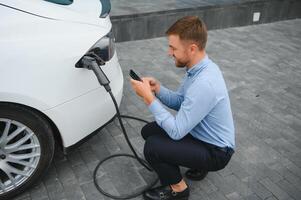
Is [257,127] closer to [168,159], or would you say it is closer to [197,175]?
[197,175]

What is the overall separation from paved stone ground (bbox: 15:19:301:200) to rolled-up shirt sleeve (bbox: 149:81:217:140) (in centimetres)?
73

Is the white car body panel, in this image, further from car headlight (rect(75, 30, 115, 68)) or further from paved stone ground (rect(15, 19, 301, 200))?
paved stone ground (rect(15, 19, 301, 200))

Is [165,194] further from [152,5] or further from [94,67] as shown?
[152,5]

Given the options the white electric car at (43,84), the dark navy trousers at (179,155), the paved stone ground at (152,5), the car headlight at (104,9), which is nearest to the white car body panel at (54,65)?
the white electric car at (43,84)

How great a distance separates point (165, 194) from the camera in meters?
2.57

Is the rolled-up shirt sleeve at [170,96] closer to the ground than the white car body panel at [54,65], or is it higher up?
closer to the ground

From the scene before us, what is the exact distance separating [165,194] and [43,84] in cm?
116

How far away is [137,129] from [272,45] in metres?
3.74

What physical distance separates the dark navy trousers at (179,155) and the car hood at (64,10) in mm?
991

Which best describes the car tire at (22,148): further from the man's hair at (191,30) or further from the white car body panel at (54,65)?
the man's hair at (191,30)

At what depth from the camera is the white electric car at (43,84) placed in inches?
85.2

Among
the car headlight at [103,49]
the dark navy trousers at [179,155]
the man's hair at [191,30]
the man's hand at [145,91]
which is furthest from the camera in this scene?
the car headlight at [103,49]

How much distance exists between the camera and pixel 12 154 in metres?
2.44

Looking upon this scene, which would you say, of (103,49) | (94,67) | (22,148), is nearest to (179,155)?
(94,67)
